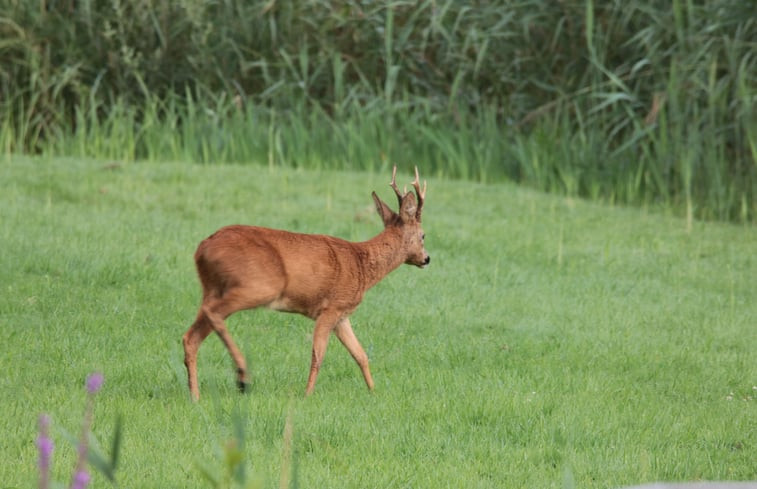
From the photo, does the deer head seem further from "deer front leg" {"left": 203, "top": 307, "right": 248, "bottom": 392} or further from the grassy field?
"deer front leg" {"left": 203, "top": 307, "right": 248, "bottom": 392}

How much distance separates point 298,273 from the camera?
534 centimetres

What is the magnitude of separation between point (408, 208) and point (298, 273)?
714 millimetres

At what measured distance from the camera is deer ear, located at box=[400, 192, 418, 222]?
5.71m

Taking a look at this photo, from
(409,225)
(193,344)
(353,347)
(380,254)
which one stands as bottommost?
(353,347)

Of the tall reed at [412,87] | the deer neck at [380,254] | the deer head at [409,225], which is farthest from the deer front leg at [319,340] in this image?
the tall reed at [412,87]

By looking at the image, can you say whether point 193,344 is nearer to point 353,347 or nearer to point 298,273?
point 298,273

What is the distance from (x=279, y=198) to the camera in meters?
10.3

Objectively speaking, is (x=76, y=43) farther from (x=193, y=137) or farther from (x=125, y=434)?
(x=125, y=434)

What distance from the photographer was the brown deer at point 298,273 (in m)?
5.14

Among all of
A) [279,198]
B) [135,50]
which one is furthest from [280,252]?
[135,50]

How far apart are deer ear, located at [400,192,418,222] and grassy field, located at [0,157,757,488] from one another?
0.82 m

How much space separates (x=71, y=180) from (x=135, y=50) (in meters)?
2.77

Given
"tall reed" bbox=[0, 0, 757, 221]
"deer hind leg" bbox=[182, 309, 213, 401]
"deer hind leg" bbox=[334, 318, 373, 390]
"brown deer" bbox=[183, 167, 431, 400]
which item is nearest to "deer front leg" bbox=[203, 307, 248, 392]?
"brown deer" bbox=[183, 167, 431, 400]

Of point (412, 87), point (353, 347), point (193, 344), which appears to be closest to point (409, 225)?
point (353, 347)
